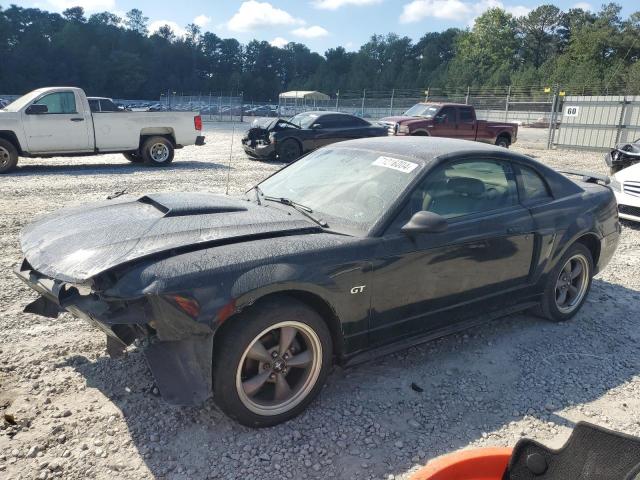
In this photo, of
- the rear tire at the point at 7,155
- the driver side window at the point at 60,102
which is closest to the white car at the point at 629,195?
the driver side window at the point at 60,102

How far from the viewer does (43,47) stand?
3529 inches

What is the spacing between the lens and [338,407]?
3.02 metres

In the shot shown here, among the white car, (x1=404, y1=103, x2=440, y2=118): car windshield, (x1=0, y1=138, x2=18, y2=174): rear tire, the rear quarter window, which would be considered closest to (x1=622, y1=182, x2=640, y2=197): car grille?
the white car

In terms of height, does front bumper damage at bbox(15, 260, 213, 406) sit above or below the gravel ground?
above

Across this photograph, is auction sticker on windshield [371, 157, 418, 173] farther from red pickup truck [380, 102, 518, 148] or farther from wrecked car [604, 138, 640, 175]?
red pickup truck [380, 102, 518, 148]

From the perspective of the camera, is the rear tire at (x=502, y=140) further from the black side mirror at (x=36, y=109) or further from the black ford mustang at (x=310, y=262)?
the black ford mustang at (x=310, y=262)

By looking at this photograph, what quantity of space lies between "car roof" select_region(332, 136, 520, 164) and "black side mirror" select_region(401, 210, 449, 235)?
1.91ft

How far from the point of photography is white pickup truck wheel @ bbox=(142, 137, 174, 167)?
12.7 m

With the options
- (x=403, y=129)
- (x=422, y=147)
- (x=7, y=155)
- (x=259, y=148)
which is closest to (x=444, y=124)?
(x=403, y=129)

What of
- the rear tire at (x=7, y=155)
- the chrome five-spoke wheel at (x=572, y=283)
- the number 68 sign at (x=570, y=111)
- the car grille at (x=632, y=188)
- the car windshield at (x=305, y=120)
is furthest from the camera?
the number 68 sign at (x=570, y=111)

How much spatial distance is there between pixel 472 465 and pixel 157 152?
40.8 ft

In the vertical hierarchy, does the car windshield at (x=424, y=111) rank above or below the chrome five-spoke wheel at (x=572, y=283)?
above

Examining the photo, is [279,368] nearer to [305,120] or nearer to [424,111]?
[305,120]

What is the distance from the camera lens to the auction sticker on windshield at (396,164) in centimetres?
345
